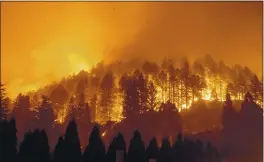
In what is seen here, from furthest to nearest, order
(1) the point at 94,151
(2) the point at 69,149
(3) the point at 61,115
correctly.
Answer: (3) the point at 61,115
(1) the point at 94,151
(2) the point at 69,149

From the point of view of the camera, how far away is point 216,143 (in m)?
33.8

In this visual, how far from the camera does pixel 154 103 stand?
43.1 metres

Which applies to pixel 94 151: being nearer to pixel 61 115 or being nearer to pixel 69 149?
pixel 69 149

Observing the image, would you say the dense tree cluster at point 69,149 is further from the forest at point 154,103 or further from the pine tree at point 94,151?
the forest at point 154,103

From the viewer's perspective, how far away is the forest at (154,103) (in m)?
Answer: 36.3

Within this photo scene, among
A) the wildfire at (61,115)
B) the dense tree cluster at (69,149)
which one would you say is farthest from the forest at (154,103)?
the dense tree cluster at (69,149)

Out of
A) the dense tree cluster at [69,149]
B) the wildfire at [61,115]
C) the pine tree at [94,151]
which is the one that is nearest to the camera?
the dense tree cluster at [69,149]

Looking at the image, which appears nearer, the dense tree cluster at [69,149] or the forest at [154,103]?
the dense tree cluster at [69,149]

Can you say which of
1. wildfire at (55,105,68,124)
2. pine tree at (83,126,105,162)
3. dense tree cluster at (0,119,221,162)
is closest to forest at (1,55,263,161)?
wildfire at (55,105,68,124)

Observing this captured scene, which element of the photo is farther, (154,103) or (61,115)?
(61,115)

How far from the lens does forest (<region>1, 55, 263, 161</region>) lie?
3634 cm

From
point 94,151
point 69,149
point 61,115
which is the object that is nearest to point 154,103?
point 61,115

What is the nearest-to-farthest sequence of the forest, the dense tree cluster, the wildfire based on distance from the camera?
1. the dense tree cluster
2. the forest
3. the wildfire

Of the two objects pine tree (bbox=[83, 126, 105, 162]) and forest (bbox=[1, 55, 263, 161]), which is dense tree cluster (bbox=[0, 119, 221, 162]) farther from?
forest (bbox=[1, 55, 263, 161])
